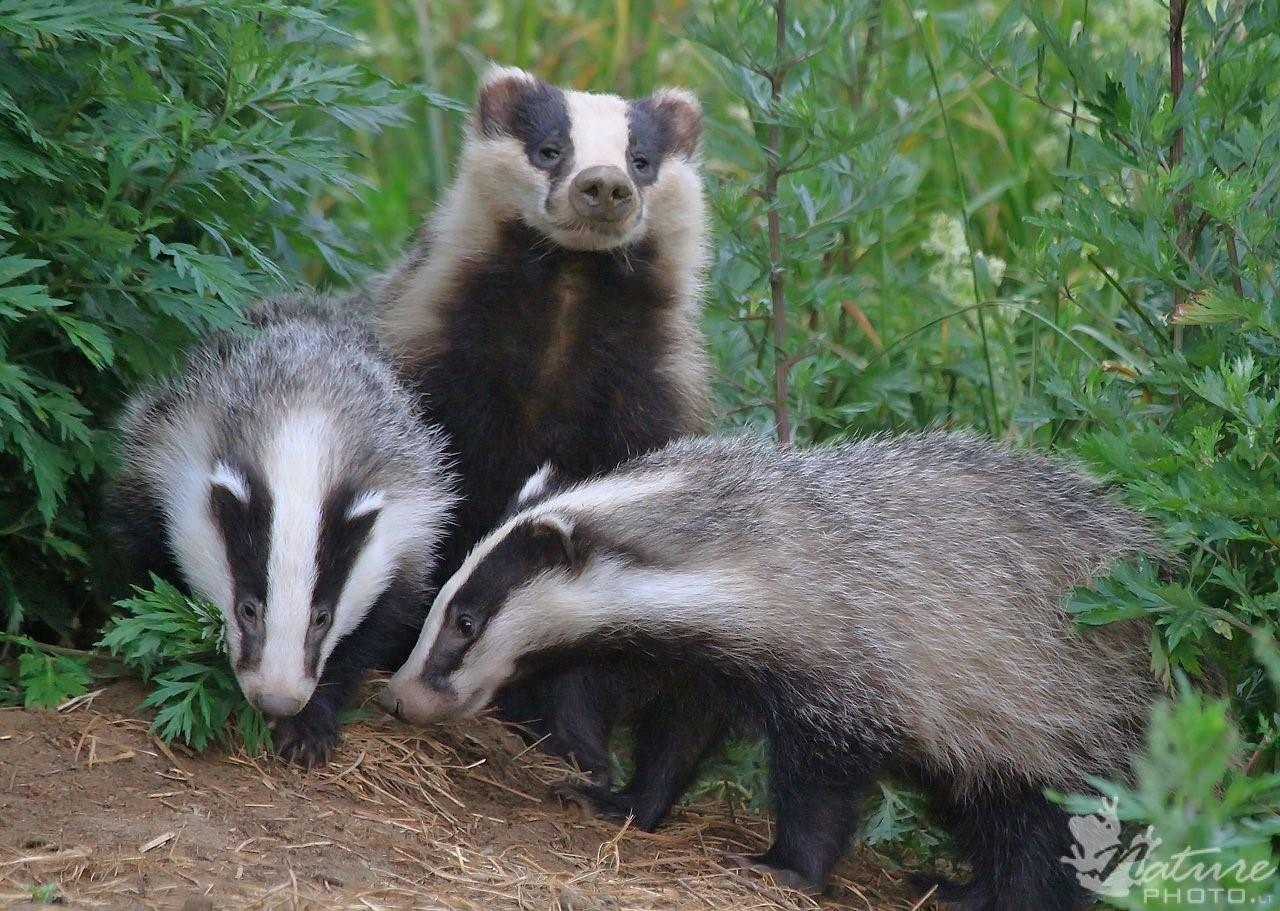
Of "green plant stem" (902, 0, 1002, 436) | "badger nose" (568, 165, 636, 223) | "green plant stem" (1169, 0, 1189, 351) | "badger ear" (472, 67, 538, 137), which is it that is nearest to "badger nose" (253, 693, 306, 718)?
"badger nose" (568, 165, 636, 223)

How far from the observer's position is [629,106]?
198 inches

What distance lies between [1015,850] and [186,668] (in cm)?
207

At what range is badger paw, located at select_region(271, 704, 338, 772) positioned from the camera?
161 inches

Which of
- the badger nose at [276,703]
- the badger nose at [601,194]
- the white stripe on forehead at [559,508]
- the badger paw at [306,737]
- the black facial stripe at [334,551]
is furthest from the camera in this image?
the badger nose at [601,194]

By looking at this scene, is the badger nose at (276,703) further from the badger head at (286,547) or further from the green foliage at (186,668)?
the green foliage at (186,668)

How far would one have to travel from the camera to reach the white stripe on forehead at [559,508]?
3971mm

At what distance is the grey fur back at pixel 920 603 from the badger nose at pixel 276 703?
0.82m

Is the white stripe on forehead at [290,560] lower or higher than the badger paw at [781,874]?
higher

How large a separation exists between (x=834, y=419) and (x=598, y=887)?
85.4 inches

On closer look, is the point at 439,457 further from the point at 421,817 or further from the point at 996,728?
the point at 996,728

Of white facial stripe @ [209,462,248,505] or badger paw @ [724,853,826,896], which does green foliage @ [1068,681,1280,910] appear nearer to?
badger paw @ [724,853,826,896]

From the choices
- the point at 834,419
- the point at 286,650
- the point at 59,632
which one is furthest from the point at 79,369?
the point at 834,419

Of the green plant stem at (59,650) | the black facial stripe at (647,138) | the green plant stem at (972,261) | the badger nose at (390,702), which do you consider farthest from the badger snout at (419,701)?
the green plant stem at (972,261)

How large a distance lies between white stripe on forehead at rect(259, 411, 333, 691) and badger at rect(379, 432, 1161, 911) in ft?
1.30
